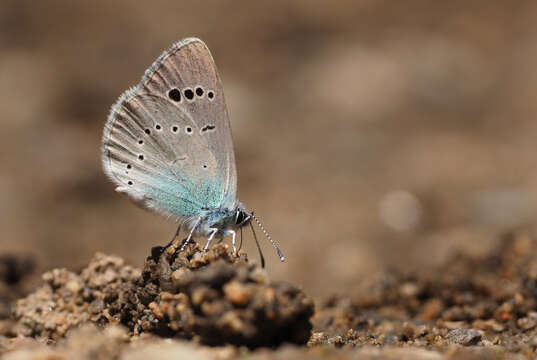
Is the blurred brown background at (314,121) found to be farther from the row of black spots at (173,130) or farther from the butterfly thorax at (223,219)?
the row of black spots at (173,130)

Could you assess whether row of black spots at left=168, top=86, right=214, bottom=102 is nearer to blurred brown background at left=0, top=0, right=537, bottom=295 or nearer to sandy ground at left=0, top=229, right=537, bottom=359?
sandy ground at left=0, top=229, right=537, bottom=359

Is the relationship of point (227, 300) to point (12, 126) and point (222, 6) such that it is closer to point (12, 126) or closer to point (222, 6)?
point (12, 126)

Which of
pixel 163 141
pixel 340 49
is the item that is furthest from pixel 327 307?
pixel 340 49

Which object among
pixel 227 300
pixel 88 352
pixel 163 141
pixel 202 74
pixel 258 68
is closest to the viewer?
pixel 88 352

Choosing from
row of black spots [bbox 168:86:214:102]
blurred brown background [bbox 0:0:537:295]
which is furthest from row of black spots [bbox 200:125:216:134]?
blurred brown background [bbox 0:0:537:295]

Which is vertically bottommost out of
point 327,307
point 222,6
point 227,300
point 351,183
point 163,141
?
point 227,300

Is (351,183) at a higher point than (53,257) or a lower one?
higher

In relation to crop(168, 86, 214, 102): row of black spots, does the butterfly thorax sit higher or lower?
lower

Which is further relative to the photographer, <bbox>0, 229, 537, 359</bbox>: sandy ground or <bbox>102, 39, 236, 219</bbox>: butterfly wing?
<bbox>102, 39, 236, 219</bbox>: butterfly wing

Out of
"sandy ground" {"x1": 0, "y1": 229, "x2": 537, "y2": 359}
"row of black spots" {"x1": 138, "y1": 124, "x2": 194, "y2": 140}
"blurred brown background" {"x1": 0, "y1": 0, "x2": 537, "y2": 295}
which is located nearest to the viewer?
"sandy ground" {"x1": 0, "y1": 229, "x2": 537, "y2": 359}
